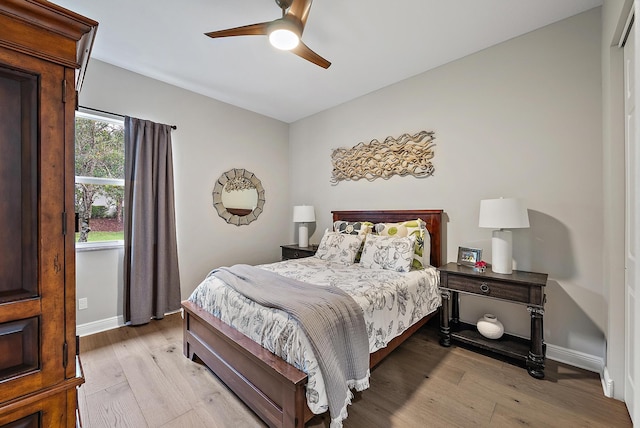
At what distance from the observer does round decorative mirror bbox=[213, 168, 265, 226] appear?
13.0ft

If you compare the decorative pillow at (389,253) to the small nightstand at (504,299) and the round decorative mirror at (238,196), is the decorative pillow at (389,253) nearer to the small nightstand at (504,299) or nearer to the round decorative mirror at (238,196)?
the small nightstand at (504,299)

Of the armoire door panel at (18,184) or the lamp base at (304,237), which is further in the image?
the lamp base at (304,237)

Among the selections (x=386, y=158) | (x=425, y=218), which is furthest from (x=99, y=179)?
(x=425, y=218)

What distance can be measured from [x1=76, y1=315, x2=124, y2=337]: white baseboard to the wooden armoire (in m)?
2.66

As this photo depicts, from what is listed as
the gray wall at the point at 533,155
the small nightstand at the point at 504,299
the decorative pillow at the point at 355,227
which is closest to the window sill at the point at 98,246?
the decorative pillow at the point at 355,227

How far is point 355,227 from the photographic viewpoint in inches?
136

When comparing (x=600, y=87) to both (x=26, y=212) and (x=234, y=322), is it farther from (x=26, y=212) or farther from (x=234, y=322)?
(x=26, y=212)

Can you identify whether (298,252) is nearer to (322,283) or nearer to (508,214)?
(322,283)

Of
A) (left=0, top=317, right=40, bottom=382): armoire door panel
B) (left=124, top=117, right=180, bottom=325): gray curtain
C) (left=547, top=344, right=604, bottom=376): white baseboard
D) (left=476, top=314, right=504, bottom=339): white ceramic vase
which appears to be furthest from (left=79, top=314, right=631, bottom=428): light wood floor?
(left=0, top=317, right=40, bottom=382): armoire door panel

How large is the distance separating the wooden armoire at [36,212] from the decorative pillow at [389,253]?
7.74 ft

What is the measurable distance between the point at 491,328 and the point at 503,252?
681mm

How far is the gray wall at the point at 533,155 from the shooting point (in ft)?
7.39

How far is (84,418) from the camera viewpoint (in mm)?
1720

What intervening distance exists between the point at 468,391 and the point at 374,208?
7.22 ft
